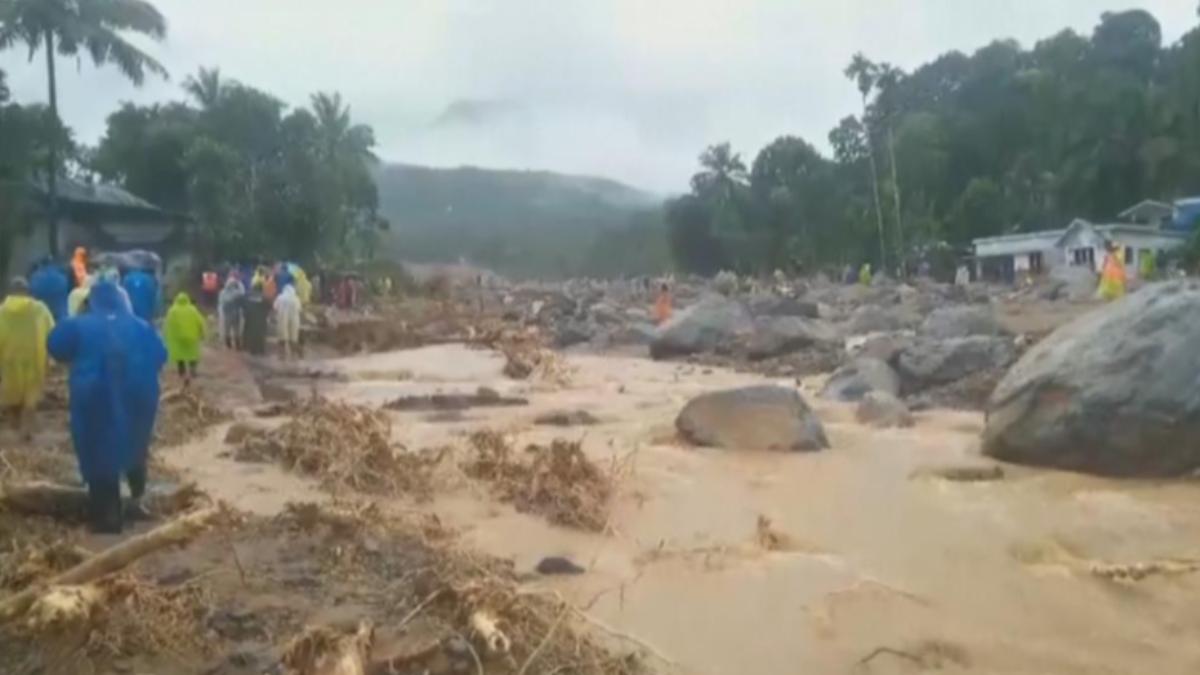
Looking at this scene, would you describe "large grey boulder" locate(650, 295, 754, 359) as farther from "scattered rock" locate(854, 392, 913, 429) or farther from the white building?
the white building

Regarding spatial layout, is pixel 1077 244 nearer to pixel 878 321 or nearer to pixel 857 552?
pixel 878 321

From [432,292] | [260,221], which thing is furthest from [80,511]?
[432,292]

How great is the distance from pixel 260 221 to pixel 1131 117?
98.4ft

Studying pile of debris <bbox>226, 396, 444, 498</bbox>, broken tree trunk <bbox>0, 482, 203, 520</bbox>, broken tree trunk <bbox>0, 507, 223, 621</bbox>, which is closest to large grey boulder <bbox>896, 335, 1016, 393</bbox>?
pile of debris <bbox>226, 396, 444, 498</bbox>

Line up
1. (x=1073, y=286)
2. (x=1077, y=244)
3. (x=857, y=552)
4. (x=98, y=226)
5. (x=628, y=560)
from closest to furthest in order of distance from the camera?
(x=628, y=560)
(x=857, y=552)
(x=1073, y=286)
(x=98, y=226)
(x=1077, y=244)

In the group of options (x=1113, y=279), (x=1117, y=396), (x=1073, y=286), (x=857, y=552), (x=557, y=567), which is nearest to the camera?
(x=557, y=567)

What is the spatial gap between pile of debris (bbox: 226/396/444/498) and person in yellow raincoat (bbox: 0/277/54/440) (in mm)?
1505

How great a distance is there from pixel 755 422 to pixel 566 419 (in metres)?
2.91

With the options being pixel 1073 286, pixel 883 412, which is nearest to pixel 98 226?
pixel 1073 286

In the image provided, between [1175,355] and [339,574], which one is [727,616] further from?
[1175,355]

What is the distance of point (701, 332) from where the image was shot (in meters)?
22.5

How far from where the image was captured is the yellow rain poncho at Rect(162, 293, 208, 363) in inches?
568

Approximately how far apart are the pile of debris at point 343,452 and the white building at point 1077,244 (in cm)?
3377

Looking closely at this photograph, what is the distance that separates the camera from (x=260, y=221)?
37.5 m
